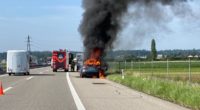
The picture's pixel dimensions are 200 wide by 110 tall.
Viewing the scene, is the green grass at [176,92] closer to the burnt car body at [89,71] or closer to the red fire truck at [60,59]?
the burnt car body at [89,71]

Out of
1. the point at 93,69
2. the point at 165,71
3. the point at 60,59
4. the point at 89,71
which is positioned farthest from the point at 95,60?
the point at 60,59

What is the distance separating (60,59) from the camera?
70.2m

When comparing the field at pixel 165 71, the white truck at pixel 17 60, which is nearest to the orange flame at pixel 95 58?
the field at pixel 165 71

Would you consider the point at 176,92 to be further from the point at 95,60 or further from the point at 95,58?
the point at 95,58

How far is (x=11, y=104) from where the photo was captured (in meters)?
17.8

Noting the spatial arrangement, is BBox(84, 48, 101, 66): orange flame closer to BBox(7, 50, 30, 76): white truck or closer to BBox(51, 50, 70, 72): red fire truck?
BBox(7, 50, 30, 76): white truck

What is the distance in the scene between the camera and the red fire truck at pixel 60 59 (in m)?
70.1

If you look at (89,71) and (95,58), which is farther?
(95,58)

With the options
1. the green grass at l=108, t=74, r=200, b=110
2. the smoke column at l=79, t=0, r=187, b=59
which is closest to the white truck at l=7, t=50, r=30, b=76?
the smoke column at l=79, t=0, r=187, b=59

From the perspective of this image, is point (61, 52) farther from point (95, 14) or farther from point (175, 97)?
point (175, 97)

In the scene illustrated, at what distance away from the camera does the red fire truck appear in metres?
70.1

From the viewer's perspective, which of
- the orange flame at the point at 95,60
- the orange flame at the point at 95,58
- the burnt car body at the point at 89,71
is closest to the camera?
the burnt car body at the point at 89,71

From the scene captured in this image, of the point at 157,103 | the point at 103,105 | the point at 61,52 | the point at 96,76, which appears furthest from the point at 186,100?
the point at 61,52

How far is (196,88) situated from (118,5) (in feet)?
107
